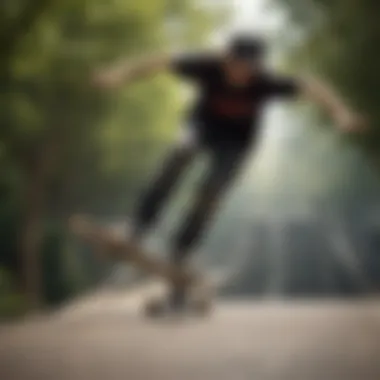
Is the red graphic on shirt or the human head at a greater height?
the human head

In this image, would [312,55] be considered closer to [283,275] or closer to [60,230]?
[283,275]

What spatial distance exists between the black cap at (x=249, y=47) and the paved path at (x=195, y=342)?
415mm

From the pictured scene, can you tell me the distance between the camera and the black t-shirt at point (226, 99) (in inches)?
48.3

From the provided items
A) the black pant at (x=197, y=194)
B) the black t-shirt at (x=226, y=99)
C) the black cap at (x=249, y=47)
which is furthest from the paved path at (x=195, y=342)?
the black cap at (x=249, y=47)

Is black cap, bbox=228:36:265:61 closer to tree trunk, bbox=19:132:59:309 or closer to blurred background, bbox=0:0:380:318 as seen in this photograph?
blurred background, bbox=0:0:380:318

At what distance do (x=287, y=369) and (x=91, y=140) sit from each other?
50 centimetres

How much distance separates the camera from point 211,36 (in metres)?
1.23

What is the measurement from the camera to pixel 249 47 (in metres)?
1.24

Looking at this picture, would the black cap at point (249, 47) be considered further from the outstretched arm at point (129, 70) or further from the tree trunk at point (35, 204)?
the tree trunk at point (35, 204)

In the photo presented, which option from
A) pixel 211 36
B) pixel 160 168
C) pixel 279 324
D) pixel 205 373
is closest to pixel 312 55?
pixel 211 36

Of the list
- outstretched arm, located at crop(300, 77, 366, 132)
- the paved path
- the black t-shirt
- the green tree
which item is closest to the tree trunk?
the green tree

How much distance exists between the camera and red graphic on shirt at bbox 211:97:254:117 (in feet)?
4.03

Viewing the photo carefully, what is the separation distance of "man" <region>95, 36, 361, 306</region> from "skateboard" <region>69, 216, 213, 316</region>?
0.03 meters

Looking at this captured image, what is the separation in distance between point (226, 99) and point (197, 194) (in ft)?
0.55
